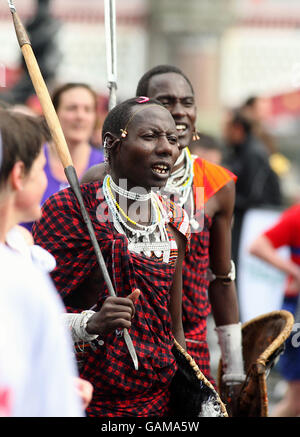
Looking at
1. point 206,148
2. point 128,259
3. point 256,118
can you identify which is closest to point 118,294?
point 128,259

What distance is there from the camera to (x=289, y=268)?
5.61m

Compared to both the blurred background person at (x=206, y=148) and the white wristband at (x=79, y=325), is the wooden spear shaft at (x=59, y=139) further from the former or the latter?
the blurred background person at (x=206, y=148)

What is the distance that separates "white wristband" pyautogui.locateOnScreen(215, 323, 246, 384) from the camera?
3.93 m

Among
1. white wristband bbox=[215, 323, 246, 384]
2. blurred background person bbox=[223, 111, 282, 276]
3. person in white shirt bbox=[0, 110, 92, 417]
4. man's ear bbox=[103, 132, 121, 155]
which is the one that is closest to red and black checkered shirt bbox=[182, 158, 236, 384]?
white wristband bbox=[215, 323, 246, 384]

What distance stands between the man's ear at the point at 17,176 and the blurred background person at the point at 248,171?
19.9 ft

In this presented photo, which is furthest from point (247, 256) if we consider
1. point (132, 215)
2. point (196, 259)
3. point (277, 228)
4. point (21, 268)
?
point (21, 268)

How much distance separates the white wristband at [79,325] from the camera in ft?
9.54

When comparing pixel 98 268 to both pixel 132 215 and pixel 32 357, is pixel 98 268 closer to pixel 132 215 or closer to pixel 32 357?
pixel 132 215

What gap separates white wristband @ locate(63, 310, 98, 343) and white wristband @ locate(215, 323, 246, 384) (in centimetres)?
115

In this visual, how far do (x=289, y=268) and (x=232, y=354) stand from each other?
177 cm

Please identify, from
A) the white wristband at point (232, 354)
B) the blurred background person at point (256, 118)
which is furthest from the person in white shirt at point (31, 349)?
the blurred background person at point (256, 118)

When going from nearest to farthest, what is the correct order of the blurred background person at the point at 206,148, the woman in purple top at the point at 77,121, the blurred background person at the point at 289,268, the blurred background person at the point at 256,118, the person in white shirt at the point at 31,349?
the person in white shirt at the point at 31,349 → the blurred background person at the point at 289,268 → the woman in purple top at the point at 77,121 → the blurred background person at the point at 206,148 → the blurred background person at the point at 256,118

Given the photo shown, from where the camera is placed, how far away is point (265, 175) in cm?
859

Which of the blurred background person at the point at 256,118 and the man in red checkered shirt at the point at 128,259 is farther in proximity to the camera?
the blurred background person at the point at 256,118
